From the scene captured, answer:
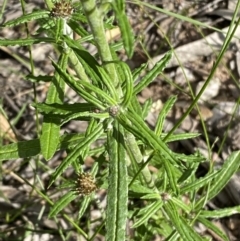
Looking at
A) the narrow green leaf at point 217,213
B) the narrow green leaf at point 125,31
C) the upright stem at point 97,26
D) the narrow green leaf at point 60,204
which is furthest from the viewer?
the narrow green leaf at point 217,213

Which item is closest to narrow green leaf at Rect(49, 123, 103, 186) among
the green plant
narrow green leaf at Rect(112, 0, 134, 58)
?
the green plant

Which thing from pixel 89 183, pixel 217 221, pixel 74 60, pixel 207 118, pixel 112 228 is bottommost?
pixel 217 221

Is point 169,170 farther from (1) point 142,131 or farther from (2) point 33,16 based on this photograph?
(2) point 33,16

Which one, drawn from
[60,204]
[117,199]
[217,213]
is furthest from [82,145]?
[217,213]

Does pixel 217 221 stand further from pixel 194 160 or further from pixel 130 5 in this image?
pixel 130 5

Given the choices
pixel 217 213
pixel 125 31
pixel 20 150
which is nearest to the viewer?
pixel 125 31

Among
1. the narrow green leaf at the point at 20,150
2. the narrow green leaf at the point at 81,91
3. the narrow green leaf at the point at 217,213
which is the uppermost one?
the narrow green leaf at the point at 81,91

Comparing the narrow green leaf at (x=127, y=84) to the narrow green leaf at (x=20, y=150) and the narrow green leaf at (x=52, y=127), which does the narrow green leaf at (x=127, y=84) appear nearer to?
the narrow green leaf at (x=52, y=127)

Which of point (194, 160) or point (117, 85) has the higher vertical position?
point (117, 85)

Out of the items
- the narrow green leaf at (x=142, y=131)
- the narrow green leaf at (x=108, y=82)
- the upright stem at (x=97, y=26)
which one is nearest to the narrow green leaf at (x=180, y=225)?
the narrow green leaf at (x=142, y=131)

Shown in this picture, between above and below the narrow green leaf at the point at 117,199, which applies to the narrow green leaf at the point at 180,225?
below

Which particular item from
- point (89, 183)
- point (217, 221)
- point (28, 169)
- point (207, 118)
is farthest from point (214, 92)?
point (89, 183)
